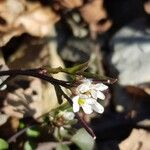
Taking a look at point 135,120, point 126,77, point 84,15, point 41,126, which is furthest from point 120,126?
point 84,15

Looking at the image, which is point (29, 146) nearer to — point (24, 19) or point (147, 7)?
point (24, 19)

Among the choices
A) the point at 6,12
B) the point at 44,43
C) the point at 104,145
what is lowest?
the point at 104,145

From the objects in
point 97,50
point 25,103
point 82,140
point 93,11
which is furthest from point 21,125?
point 93,11

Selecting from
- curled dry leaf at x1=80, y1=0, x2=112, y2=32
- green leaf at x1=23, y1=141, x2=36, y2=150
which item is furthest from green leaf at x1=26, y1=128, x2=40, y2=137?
curled dry leaf at x1=80, y1=0, x2=112, y2=32

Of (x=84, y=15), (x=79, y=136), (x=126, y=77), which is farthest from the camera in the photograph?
(x=84, y=15)

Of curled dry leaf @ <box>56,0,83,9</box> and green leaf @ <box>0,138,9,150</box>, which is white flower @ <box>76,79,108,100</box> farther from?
curled dry leaf @ <box>56,0,83,9</box>

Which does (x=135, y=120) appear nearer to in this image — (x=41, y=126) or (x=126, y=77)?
(x=126, y=77)
